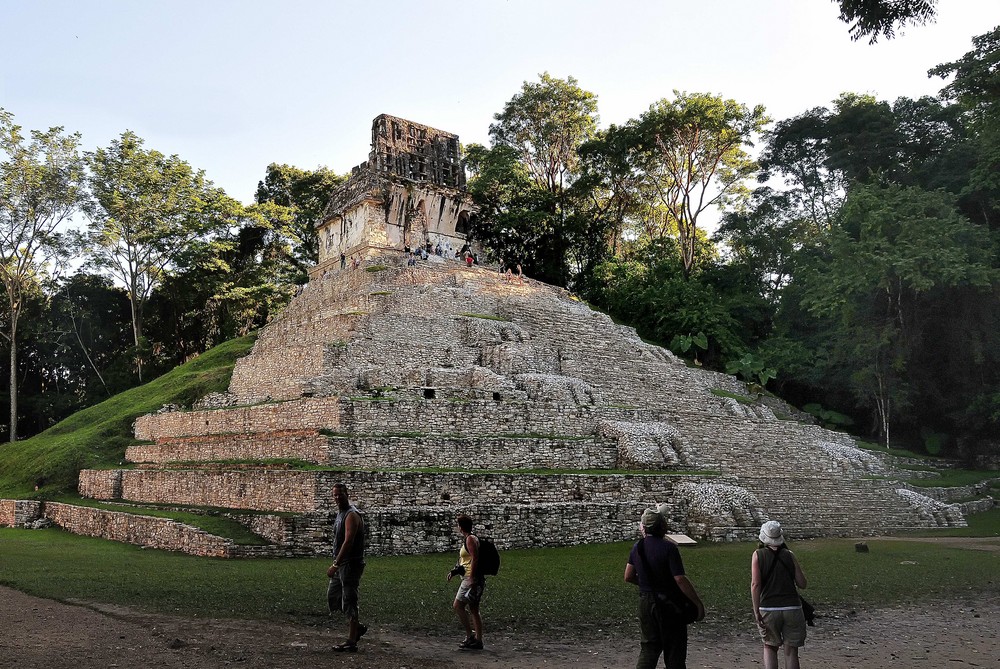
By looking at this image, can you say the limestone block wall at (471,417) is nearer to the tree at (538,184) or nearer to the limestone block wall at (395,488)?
the limestone block wall at (395,488)

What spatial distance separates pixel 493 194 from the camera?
4403cm

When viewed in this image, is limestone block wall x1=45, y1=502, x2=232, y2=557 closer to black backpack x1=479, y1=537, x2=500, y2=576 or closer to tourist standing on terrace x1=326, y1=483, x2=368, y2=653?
tourist standing on terrace x1=326, y1=483, x2=368, y2=653

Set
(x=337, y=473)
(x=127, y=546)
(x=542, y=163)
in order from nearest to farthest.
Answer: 1. (x=337, y=473)
2. (x=127, y=546)
3. (x=542, y=163)

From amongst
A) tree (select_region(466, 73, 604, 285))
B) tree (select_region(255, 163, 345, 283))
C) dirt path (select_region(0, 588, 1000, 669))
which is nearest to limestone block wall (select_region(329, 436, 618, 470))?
dirt path (select_region(0, 588, 1000, 669))

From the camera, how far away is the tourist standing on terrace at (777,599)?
6414mm

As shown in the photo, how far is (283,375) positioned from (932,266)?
2334 cm

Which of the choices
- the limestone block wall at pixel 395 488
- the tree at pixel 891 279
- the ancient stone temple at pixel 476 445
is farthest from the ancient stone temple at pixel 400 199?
the limestone block wall at pixel 395 488

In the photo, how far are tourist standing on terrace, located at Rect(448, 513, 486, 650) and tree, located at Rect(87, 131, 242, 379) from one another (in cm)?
3428

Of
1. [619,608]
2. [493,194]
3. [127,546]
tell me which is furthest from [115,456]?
[493,194]

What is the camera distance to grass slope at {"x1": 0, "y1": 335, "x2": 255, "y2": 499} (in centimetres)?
2416

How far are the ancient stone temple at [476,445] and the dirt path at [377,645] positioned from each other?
5.94 meters

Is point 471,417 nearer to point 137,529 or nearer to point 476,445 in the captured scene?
point 476,445

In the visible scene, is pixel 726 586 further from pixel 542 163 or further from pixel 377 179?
pixel 542 163

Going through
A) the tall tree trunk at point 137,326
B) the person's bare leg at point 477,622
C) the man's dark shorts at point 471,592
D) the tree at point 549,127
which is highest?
the tree at point 549,127
